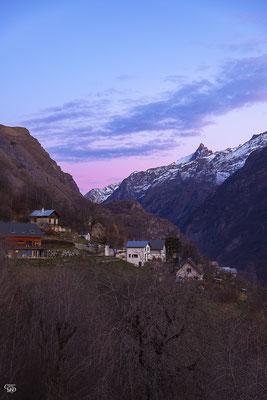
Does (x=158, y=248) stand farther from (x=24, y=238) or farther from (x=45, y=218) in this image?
(x=24, y=238)

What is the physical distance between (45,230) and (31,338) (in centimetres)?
6898

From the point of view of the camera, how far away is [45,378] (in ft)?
61.7

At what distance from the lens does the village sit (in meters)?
66.4

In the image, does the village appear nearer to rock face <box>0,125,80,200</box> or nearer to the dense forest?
rock face <box>0,125,80,200</box>

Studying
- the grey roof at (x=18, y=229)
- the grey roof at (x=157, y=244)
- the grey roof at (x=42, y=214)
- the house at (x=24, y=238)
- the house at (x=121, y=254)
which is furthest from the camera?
the grey roof at (x=42, y=214)

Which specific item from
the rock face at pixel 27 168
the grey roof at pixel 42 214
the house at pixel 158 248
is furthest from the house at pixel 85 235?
the rock face at pixel 27 168

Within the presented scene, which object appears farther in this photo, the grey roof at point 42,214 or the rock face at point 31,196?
the rock face at point 31,196

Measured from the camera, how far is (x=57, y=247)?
242 feet

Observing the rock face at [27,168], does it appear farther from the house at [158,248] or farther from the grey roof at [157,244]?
the house at [158,248]

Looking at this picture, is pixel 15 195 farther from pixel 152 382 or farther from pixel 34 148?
pixel 152 382

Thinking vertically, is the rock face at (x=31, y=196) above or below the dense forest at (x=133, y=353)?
above

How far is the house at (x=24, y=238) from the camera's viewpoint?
66125 millimetres

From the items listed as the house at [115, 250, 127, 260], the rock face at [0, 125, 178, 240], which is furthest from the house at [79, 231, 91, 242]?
the house at [115, 250, 127, 260]

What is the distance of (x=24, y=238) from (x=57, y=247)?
19.3 ft
